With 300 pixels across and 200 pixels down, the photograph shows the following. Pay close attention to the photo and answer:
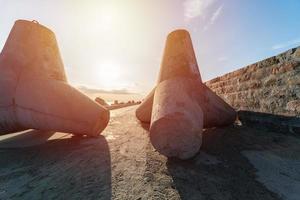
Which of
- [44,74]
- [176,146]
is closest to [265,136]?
[176,146]

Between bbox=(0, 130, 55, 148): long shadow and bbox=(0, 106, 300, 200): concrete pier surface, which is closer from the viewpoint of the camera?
bbox=(0, 106, 300, 200): concrete pier surface

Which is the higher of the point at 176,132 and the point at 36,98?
the point at 36,98

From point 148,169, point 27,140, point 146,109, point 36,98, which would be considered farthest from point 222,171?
point 27,140

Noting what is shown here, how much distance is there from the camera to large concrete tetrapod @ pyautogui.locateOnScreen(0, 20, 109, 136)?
3.78 m

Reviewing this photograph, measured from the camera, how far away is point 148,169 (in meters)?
2.57

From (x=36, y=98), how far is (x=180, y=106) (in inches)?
96.7

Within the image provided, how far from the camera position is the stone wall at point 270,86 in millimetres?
3724

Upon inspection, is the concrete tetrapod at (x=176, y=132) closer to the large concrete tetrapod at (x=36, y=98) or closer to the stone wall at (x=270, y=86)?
the large concrete tetrapod at (x=36, y=98)

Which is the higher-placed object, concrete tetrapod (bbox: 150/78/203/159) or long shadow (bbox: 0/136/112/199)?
concrete tetrapod (bbox: 150/78/203/159)

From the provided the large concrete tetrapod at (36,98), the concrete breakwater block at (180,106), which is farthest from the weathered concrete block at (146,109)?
the large concrete tetrapod at (36,98)

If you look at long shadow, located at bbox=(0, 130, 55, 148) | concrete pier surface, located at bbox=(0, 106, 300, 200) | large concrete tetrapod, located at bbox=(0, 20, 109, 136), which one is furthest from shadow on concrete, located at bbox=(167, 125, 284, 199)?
long shadow, located at bbox=(0, 130, 55, 148)

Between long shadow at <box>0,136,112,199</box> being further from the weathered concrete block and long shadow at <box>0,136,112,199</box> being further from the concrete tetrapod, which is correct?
the weathered concrete block

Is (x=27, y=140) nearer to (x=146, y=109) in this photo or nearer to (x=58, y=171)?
(x=58, y=171)

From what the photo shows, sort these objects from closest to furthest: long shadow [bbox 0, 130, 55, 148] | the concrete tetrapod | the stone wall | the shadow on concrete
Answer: the shadow on concrete → the concrete tetrapod → the stone wall → long shadow [bbox 0, 130, 55, 148]
